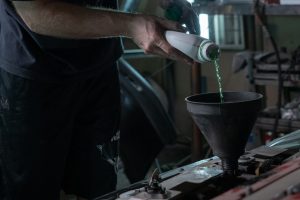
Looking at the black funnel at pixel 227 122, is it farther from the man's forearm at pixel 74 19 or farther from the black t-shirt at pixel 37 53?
the black t-shirt at pixel 37 53

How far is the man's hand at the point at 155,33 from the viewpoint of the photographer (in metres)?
1.19

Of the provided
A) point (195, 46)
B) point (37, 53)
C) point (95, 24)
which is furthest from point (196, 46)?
point (37, 53)

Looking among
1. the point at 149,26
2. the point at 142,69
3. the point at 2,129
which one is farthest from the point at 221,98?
the point at 142,69

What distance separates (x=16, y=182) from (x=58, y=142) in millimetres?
174

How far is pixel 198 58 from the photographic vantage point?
1.14 metres

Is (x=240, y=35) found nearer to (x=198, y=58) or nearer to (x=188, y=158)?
(x=188, y=158)

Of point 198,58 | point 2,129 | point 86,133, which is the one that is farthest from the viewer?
point 86,133

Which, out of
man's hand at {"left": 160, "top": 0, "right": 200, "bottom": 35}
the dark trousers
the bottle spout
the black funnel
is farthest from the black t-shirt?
the bottle spout

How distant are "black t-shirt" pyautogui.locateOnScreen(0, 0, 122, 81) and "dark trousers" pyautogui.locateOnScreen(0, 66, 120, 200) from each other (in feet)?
0.11

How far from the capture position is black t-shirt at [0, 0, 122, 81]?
1.52 metres

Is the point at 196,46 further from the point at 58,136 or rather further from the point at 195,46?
the point at 58,136

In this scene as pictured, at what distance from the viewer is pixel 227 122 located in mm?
1226

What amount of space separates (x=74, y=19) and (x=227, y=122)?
0.44 meters

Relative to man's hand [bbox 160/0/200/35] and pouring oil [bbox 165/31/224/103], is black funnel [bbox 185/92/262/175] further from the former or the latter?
man's hand [bbox 160/0/200/35]
